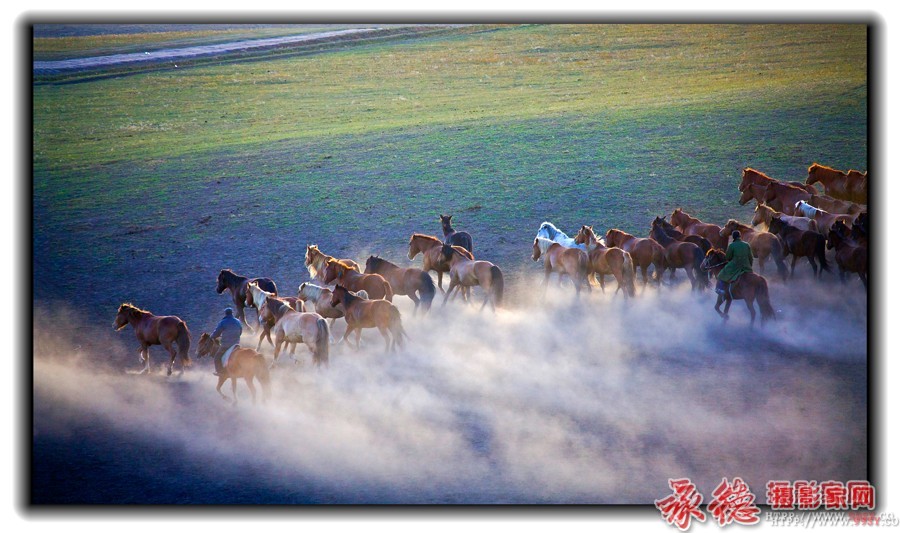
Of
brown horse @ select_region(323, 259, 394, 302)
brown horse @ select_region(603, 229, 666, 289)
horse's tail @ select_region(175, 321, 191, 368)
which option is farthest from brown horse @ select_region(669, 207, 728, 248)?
horse's tail @ select_region(175, 321, 191, 368)

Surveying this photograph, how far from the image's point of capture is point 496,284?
11906 millimetres

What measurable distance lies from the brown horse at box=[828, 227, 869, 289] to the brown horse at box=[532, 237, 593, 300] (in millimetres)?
3416

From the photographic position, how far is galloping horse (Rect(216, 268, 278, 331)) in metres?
11.7

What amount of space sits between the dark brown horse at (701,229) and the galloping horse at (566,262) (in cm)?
191

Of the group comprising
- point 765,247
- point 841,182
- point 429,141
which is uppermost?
point 429,141

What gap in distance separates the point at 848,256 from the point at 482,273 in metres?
4.97

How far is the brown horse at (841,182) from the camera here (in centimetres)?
1428

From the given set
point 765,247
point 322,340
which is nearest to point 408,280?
point 322,340

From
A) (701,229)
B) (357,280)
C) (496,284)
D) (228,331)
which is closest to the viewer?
(228,331)

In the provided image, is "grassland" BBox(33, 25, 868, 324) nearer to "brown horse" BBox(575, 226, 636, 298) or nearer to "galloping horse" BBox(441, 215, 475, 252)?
"galloping horse" BBox(441, 215, 475, 252)

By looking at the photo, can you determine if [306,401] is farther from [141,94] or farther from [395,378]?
[141,94]

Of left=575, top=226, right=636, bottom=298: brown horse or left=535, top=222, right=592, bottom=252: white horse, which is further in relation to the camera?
left=535, top=222, right=592, bottom=252: white horse

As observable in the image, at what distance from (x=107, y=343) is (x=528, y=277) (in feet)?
19.1

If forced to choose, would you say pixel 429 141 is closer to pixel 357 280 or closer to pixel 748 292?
pixel 357 280
